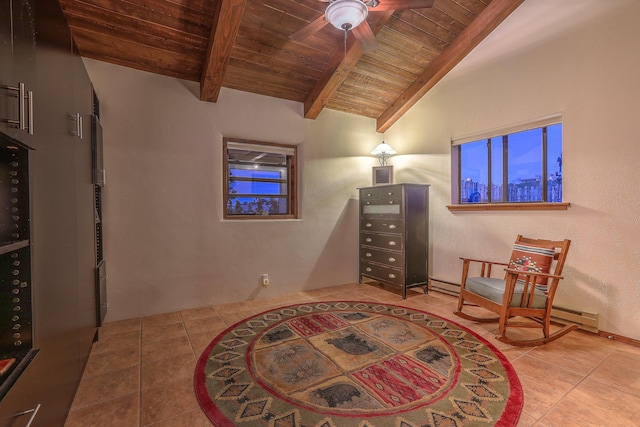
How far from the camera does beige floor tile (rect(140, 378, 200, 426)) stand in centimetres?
162

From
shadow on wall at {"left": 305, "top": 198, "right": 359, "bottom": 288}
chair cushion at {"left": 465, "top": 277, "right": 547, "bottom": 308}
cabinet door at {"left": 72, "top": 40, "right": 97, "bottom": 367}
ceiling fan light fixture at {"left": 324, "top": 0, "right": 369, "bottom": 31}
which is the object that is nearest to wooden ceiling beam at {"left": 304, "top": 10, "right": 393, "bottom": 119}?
ceiling fan light fixture at {"left": 324, "top": 0, "right": 369, "bottom": 31}

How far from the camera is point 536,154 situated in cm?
320

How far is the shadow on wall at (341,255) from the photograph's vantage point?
4234 mm

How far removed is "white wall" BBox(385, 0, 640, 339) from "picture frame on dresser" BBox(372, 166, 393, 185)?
1.16m

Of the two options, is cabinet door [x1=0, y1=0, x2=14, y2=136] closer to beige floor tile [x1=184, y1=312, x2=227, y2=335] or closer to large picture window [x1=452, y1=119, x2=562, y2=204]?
beige floor tile [x1=184, y1=312, x2=227, y2=335]

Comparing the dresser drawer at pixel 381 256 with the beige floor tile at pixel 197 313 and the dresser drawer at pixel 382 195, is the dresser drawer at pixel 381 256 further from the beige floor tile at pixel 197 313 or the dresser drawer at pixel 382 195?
the beige floor tile at pixel 197 313

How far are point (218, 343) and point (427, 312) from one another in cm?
220

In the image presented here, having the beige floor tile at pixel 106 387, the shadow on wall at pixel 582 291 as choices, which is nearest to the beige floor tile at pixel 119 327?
the beige floor tile at pixel 106 387

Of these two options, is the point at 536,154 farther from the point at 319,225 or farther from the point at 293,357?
the point at 293,357

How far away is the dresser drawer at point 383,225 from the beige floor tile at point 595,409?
224 cm

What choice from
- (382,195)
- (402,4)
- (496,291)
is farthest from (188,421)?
(382,195)

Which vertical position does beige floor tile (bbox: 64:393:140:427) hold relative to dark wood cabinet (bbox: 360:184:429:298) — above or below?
below

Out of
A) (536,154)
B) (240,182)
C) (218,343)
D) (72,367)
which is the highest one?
(536,154)

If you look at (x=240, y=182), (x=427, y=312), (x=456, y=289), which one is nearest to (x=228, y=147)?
(x=240, y=182)
